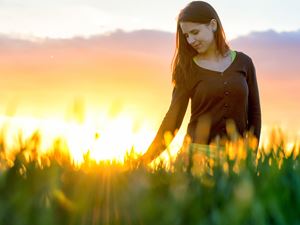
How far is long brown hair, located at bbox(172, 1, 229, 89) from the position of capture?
19.5 ft

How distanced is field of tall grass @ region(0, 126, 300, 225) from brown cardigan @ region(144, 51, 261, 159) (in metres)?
2.98

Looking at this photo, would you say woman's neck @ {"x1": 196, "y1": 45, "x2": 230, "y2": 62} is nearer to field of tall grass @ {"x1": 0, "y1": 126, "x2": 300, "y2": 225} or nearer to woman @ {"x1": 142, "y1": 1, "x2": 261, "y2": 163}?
woman @ {"x1": 142, "y1": 1, "x2": 261, "y2": 163}

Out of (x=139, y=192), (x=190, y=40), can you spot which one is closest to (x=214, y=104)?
(x=190, y=40)

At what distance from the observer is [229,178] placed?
2.62 metres

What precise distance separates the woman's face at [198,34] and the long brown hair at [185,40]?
0.18ft

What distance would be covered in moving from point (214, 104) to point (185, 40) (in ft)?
2.28

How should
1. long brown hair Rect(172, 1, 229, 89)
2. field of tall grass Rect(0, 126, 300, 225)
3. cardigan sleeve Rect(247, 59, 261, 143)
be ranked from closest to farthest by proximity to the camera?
field of tall grass Rect(0, 126, 300, 225) → long brown hair Rect(172, 1, 229, 89) → cardigan sleeve Rect(247, 59, 261, 143)

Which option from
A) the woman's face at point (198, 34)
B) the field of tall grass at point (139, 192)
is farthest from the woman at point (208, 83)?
the field of tall grass at point (139, 192)

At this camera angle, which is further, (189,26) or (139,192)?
(189,26)

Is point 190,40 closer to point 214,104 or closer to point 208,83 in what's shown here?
point 208,83

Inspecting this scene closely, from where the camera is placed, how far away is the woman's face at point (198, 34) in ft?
19.2

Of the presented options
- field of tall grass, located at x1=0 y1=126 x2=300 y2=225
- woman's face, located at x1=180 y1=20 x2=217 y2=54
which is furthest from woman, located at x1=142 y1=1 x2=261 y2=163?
field of tall grass, located at x1=0 y1=126 x2=300 y2=225

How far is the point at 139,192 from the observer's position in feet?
7.10

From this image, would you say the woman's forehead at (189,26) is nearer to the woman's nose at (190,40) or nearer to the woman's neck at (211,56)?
the woman's nose at (190,40)
